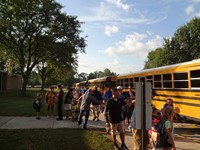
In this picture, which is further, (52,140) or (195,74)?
(195,74)

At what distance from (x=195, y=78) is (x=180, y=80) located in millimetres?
1302

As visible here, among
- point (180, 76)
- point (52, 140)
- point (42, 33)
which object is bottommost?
point (52, 140)

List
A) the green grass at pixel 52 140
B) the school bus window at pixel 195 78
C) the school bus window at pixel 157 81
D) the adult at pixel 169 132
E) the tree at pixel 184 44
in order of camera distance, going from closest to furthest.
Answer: the adult at pixel 169 132 < the green grass at pixel 52 140 < the school bus window at pixel 195 78 < the school bus window at pixel 157 81 < the tree at pixel 184 44

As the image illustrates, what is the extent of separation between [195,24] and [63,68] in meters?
26.8

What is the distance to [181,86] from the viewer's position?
13.2 meters

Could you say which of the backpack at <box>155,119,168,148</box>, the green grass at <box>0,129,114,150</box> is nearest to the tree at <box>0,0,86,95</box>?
the green grass at <box>0,129,114,150</box>

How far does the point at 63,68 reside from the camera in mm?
42781

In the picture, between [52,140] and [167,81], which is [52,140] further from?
[167,81]

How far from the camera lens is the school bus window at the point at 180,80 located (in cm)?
1277

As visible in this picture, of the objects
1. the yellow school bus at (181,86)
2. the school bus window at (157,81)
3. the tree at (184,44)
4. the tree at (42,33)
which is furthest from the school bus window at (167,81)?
the tree at (184,44)

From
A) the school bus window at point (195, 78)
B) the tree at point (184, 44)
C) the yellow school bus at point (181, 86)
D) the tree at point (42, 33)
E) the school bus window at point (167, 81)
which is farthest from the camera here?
the tree at point (184, 44)

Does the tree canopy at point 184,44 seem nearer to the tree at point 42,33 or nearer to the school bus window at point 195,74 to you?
the tree at point 42,33

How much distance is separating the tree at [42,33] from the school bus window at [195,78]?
29.3 meters

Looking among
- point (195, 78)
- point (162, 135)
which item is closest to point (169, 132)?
point (162, 135)
